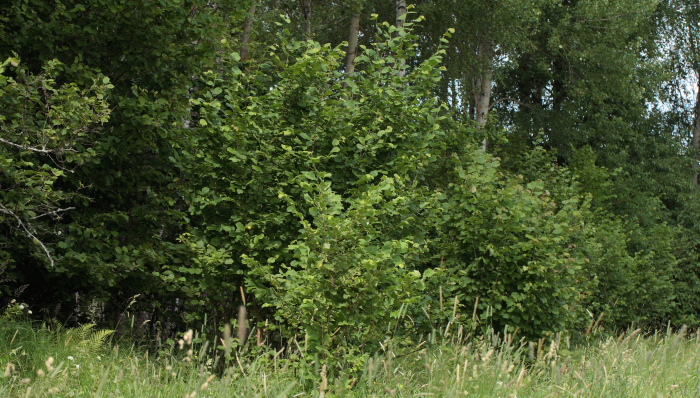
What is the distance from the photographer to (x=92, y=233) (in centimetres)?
642

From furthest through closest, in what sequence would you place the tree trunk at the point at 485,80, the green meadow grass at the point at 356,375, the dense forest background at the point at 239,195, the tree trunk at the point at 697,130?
the tree trunk at the point at 697,130, the tree trunk at the point at 485,80, the dense forest background at the point at 239,195, the green meadow grass at the point at 356,375

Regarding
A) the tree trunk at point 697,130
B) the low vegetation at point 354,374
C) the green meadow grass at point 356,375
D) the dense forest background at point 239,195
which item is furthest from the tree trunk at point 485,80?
the low vegetation at point 354,374

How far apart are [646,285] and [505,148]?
18.6ft

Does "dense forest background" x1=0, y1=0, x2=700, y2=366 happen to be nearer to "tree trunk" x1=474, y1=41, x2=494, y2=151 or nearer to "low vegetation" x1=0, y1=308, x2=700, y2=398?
"low vegetation" x1=0, y1=308, x2=700, y2=398

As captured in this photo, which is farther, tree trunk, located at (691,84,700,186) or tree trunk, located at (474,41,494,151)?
tree trunk, located at (691,84,700,186)

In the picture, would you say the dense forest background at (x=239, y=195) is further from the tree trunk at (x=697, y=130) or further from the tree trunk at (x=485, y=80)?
the tree trunk at (x=697, y=130)

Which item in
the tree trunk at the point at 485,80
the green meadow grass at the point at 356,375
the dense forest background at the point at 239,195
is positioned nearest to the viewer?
the green meadow grass at the point at 356,375

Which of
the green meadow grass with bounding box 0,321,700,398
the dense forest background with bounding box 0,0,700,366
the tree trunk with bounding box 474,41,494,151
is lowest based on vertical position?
the green meadow grass with bounding box 0,321,700,398

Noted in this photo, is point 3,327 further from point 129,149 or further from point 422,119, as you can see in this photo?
point 422,119

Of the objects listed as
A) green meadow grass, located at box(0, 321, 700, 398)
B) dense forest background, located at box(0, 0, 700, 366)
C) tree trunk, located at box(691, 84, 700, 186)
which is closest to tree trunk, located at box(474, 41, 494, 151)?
dense forest background, located at box(0, 0, 700, 366)

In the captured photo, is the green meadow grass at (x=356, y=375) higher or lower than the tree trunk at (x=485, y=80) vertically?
lower

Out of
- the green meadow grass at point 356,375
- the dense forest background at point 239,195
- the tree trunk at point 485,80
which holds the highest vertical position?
the tree trunk at point 485,80

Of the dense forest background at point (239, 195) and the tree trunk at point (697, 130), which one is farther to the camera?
the tree trunk at point (697, 130)

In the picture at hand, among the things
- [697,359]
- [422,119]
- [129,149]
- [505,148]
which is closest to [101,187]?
[129,149]
